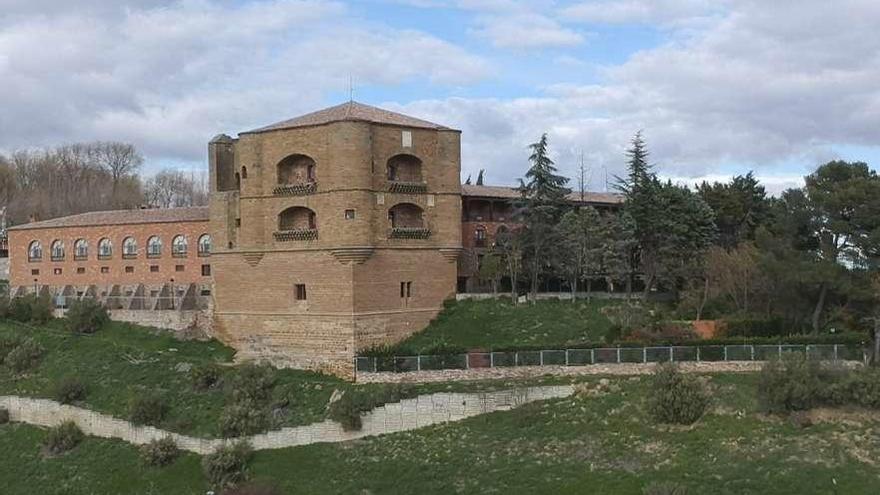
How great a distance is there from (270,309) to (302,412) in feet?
26.4

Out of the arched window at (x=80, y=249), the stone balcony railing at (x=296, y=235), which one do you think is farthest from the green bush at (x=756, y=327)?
the arched window at (x=80, y=249)

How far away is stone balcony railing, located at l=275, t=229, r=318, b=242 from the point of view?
41.2 m

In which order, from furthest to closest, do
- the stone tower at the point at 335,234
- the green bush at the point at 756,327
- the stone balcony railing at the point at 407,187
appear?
the stone balcony railing at the point at 407,187 → the stone tower at the point at 335,234 → the green bush at the point at 756,327

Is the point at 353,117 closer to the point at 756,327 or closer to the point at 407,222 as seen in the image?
the point at 407,222

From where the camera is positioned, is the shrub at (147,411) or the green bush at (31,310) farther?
the green bush at (31,310)

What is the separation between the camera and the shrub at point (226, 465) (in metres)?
32.0

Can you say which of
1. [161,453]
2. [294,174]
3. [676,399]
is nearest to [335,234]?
[294,174]

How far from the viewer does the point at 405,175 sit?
42.9m

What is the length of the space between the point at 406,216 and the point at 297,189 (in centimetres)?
512

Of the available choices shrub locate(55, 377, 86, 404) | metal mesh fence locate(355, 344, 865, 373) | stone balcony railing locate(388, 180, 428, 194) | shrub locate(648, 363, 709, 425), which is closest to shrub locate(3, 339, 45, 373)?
shrub locate(55, 377, 86, 404)

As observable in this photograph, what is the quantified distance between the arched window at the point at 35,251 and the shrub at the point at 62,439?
64.9 feet

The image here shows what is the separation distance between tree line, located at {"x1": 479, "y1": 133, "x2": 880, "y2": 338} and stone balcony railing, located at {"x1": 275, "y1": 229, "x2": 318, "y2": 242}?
33.3 ft

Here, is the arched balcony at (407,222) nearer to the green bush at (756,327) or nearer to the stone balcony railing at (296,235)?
the stone balcony railing at (296,235)

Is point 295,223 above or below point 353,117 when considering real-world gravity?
below
